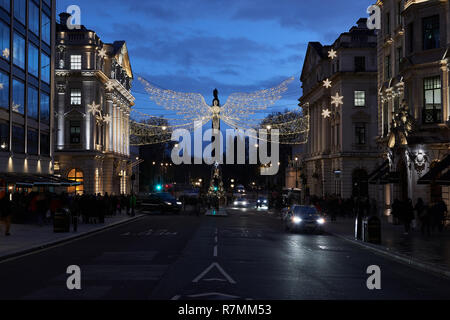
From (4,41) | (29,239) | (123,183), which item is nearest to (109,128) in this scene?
(123,183)

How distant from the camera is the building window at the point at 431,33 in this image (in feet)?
109

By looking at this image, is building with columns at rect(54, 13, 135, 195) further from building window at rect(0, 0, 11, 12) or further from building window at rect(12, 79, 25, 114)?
building window at rect(0, 0, 11, 12)

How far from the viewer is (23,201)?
37.0m

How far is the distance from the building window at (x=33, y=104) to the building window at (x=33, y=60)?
4.92 ft

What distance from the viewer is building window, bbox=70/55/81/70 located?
226 feet

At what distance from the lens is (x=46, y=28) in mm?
53844

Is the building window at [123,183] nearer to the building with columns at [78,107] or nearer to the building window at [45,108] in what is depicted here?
the building with columns at [78,107]

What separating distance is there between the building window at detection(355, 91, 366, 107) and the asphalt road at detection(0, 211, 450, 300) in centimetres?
4411

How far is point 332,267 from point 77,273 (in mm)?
6841

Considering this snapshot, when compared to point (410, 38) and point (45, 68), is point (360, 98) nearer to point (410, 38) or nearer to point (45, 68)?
point (410, 38)

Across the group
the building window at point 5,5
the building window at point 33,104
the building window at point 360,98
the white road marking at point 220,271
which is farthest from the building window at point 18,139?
the building window at point 360,98

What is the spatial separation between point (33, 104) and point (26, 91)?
7.69 ft
